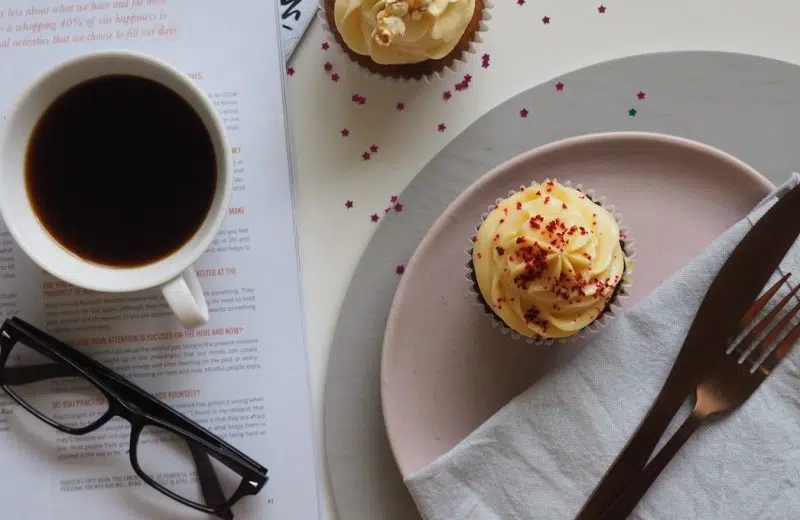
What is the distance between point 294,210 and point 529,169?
0.24 metres

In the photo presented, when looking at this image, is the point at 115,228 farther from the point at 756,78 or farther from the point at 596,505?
the point at 756,78

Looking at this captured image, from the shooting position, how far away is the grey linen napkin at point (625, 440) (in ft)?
2.41

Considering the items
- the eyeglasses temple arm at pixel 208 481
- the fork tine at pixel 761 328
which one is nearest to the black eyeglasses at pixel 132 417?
the eyeglasses temple arm at pixel 208 481

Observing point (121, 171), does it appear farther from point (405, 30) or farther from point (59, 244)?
point (405, 30)

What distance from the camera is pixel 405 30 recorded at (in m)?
0.70

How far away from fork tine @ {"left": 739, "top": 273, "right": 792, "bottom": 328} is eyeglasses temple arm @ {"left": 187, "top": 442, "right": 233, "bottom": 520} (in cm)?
53

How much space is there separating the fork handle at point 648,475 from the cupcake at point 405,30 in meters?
0.41

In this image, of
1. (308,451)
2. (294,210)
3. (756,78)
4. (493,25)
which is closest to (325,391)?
(308,451)

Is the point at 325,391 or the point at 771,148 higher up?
the point at 771,148

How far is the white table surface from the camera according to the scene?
825 mm

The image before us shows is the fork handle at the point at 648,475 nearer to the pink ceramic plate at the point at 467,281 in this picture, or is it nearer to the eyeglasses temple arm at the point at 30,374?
the pink ceramic plate at the point at 467,281

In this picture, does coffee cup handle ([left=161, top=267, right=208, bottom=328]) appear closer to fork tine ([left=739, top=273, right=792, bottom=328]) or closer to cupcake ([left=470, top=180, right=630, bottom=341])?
cupcake ([left=470, top=180, right=630, bottom=341])

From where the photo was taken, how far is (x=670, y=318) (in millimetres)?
744

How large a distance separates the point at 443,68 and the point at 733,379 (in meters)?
0.40
